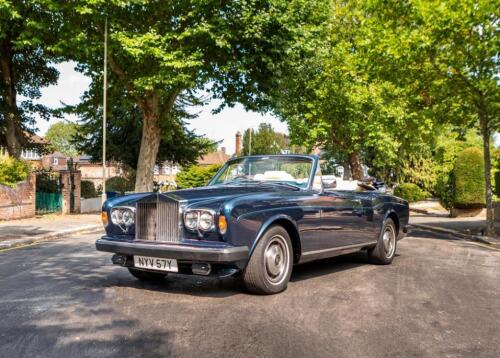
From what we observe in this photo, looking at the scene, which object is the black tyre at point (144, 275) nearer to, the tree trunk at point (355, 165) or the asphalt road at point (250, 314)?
the asphalt road at point (250, 314)

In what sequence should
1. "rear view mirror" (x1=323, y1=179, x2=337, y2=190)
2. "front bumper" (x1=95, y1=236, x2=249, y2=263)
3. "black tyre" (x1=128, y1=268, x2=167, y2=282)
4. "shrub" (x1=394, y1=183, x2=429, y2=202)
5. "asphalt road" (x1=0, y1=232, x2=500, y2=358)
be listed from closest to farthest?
1. "asphalt road" (x1=0, y1=232, x2=500, y2=358)
2. "front bumper" (x1=95, y1=236, x2=249, y2=263)
3. "black tyre" (x1=128, y1=268, x2=167, y2=282)
4. "rear view mirror" (x1=323, y1=179, x2=337, y2=190)
5. "shrub" (x1=394, y1=183, x2=429, y2=202)

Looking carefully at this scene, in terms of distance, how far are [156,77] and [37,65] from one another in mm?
12763

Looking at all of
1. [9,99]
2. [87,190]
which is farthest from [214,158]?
[9,99]

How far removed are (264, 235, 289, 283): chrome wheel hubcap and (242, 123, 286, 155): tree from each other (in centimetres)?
6997

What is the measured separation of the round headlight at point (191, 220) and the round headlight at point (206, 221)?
0.21ft

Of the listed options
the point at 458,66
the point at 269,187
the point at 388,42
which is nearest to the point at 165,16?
the point at 388,42

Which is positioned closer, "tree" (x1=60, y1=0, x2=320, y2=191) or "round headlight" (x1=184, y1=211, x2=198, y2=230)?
"round headlight" (x1=184, y1=211, x2=198, y2=230)

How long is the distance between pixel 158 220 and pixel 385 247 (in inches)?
161

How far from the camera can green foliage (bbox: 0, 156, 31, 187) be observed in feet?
58.2

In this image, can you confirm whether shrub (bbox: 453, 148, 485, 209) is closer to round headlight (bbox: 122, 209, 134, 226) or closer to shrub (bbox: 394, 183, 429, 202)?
shrub (bbox: 394, 183, 429, 202)

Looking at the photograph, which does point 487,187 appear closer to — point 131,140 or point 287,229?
point 287,229

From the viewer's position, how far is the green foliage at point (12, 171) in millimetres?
17750

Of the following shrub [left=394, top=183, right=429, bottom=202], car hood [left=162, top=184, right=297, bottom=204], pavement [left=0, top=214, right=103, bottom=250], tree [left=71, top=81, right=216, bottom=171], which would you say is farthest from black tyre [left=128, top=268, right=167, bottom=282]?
shrub [left=394, top=183, right=429, bottom=202]

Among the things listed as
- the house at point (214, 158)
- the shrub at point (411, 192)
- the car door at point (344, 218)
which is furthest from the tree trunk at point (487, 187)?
the house at point (214, 158)
